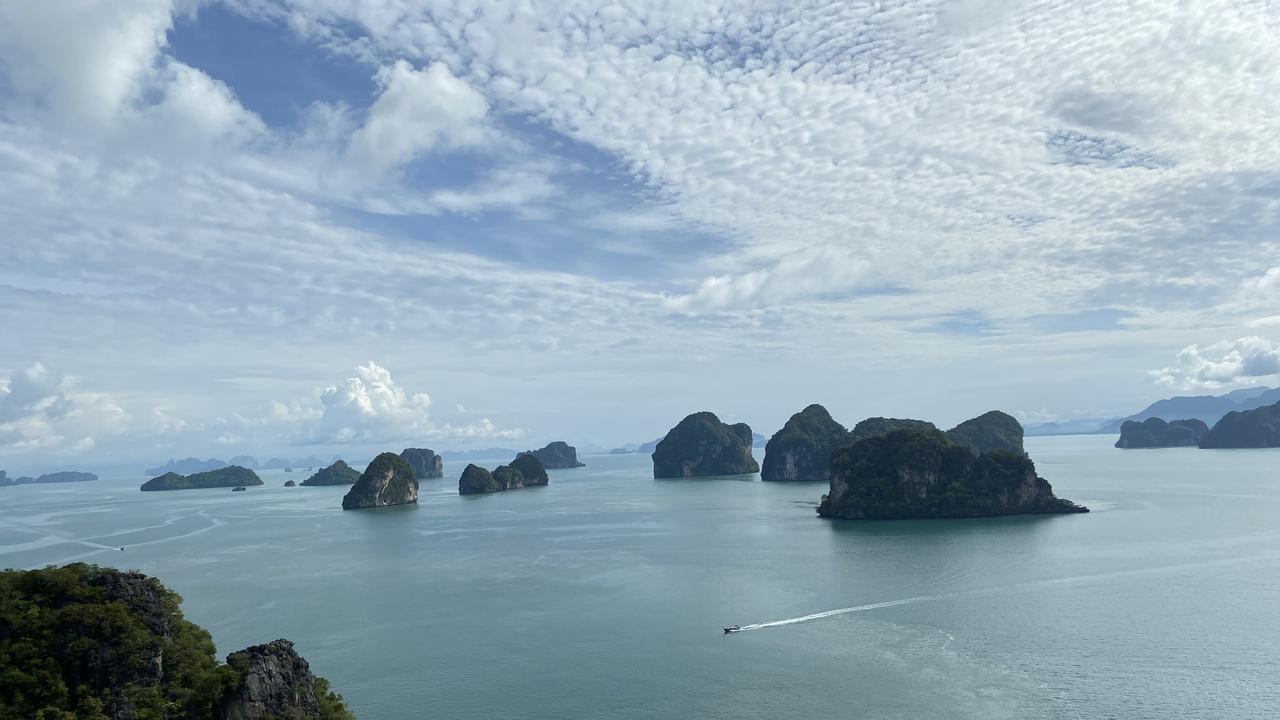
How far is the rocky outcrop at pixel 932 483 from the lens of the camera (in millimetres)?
120750

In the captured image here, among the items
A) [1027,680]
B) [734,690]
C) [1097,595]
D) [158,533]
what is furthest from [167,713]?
[158,533]

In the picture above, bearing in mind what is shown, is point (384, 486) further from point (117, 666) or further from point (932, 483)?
point (117, 666)

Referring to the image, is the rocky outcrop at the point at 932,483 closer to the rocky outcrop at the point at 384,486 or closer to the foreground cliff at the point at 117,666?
the foreground cliff at the point at 117,666

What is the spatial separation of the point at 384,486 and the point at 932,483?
401ft

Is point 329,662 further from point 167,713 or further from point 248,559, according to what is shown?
point 248,559

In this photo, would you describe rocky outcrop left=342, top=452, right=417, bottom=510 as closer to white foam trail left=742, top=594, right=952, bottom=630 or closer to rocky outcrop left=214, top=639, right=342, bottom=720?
white foam trail left=742, top=594, right=952, bottom=630

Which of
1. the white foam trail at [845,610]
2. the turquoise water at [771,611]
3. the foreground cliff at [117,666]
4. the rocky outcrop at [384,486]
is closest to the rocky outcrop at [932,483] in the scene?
the turquoise water at [771,611]

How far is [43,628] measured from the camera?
1325 inches

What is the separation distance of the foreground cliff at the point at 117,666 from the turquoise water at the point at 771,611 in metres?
12.7

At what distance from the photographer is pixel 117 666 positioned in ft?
111

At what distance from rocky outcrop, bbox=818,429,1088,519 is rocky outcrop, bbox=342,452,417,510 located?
106 meters

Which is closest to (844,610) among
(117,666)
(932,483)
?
(117,666)

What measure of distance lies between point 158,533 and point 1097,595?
484 feet

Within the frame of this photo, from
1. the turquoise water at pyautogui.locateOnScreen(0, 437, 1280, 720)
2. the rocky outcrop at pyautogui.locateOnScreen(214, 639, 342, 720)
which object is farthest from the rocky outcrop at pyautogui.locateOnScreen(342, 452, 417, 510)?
the rocky outcrop at pyautogui.locateOnScreen(214, 639, 342, 720)
